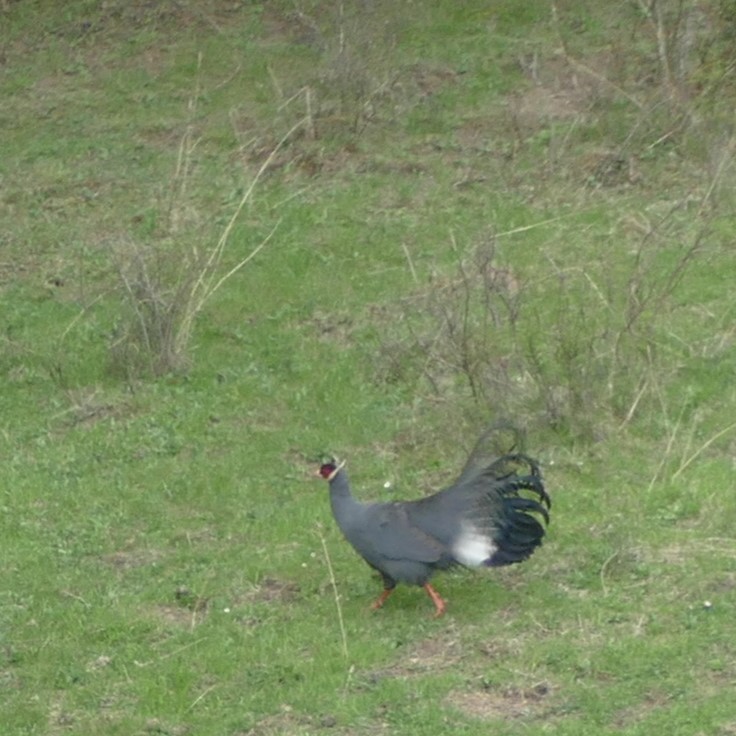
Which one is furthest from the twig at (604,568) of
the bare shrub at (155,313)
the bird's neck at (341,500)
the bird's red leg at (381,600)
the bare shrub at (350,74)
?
the bare shrub at (350,74)

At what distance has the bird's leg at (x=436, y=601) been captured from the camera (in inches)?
352

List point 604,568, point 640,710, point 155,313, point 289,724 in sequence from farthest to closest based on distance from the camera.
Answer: point 155,313, point 604,568, point 289,724, point 640,710

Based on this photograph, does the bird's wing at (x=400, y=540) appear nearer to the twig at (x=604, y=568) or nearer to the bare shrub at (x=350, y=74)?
the twig at (x=604, y=568)

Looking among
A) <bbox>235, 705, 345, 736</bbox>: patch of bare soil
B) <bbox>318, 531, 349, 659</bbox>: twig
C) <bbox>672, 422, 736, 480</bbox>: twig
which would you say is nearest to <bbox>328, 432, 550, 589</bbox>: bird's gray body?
<bbox>318, 531, 349, 659</bbox>: twig

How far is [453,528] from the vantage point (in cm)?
891

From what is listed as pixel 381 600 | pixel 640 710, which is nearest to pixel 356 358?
pixel 381 600

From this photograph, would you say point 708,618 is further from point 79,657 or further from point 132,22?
point 132,22

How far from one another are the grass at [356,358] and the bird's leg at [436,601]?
3.9 inches

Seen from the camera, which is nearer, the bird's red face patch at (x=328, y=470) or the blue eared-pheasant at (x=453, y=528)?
the blue eared-pheasant at (x=453, y=528)

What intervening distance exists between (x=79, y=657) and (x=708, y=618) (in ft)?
10.4

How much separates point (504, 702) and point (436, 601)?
41.5 inches

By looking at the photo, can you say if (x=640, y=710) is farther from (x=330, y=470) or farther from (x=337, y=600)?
(x=330, y=470)

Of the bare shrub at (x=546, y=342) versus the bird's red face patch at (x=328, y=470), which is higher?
the bird's red face patch at (x=328, y=470)

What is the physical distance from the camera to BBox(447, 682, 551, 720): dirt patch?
7.89 m
